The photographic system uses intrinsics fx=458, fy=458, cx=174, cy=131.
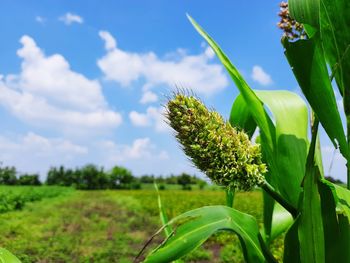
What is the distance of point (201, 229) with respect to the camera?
3.47ft

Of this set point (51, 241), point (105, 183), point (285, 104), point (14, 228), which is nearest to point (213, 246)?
point (51, 241)

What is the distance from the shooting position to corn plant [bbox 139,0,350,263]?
1037 millimetres

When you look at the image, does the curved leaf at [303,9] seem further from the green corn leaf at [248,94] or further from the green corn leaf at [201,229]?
the green corn leaf at [201,229]

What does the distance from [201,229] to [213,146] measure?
0.20 meters

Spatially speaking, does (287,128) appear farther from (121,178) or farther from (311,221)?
(121,178)

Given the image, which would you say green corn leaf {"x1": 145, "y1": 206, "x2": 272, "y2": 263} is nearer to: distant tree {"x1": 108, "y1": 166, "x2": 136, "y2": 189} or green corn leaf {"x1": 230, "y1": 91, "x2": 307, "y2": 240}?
green corn leaf {"x1": 230, "y1": 91, "x2": 307, "y2": 240}

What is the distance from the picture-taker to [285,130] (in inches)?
52.1

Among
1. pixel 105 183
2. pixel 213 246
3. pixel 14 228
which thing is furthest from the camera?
pixel 105 183

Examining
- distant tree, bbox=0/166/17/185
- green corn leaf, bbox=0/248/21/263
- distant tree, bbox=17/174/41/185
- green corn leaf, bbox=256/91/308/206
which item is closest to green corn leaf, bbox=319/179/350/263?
green corn leaf, bbox=256/91/308/206

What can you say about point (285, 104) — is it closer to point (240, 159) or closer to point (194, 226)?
point (240, 159)

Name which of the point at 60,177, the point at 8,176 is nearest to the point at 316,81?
the point at 8,176

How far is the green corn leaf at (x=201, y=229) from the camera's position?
1.02 metres

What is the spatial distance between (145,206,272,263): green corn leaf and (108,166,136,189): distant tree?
51.8 m

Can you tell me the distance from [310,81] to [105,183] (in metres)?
52.5
